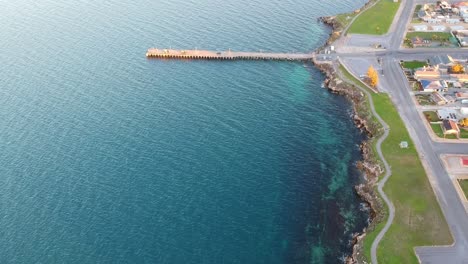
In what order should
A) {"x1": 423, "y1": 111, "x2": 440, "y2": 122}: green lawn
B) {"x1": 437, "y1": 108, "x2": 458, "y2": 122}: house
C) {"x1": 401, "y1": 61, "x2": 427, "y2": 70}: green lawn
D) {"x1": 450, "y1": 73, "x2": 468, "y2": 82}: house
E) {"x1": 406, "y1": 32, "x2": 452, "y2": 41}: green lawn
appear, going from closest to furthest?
{"x1": 437, "y1": 108, "x2": 458, "y2": 122}: house → {"x1": 423, "y1": 111, "x2": 440, "y2": 122}: green lawn → {"x1": 450, "y1": 73, "x2": 468, "y2": 82}: house → {"x1": 401, "y1": 61, "x2": 427, "y2": 70}: green lawn → {"x1": 406, "y1": 32, "x2": 452, "y2": 41}: green lawn

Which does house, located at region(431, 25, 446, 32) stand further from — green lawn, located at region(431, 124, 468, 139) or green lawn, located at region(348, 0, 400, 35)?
green lawn, located at region(431, 124, 468, 139)

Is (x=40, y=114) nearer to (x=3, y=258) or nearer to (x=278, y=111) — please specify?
(x=3, y=258)

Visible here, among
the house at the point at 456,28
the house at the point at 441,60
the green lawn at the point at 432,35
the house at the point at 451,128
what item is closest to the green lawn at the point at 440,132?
the house at the point at 451,128

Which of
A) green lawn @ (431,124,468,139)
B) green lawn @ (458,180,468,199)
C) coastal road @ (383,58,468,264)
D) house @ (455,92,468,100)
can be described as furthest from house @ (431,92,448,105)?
green lawn @ (458,180,468,199)

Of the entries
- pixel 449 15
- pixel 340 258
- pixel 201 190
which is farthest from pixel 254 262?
pixel 449 15

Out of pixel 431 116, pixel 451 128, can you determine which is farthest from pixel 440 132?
pixel 431 116
